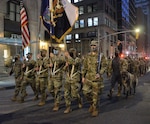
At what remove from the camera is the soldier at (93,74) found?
7180 millimetres

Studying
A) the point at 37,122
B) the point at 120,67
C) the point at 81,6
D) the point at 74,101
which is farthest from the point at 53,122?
the point at 81,6

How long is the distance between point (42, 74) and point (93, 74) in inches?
94.2

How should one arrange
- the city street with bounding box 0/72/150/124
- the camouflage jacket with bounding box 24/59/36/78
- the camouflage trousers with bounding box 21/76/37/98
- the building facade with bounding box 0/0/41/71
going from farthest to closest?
the building facade with bounding box 0/0/41/71 → the camouflage jacket with bounding box 24/59/36/78 → the camouflage trousers with bounding box 21/76/37/98 → the city street with bounding box 0/72/150/124

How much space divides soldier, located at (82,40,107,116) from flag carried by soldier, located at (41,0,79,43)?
3.26 metres

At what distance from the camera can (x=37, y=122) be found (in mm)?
6375

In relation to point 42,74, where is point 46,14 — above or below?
above

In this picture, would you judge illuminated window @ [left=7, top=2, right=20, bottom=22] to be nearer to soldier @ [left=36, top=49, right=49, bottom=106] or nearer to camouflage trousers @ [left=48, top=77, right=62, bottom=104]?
soldier @ [left=36, top=49, right=49, bottom=106]

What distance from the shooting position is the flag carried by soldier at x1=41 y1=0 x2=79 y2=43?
1033 centimetres

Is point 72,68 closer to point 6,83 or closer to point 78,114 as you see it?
point 78,114

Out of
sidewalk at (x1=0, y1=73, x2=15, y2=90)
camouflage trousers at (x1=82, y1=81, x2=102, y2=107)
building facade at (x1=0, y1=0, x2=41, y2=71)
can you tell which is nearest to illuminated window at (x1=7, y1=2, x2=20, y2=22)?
building facade at (x1=0, y1=0, x2=41, y2=71)

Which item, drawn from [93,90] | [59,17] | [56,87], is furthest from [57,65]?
[59,17]

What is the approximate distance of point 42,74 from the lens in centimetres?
893

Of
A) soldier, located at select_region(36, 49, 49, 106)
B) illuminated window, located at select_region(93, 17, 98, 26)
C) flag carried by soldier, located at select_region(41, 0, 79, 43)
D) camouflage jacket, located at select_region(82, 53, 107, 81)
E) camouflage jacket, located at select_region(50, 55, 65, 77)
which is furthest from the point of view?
illuminated window, located at select_region(93, 17, 98, 26)

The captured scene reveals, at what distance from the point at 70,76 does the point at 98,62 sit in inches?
40.8
